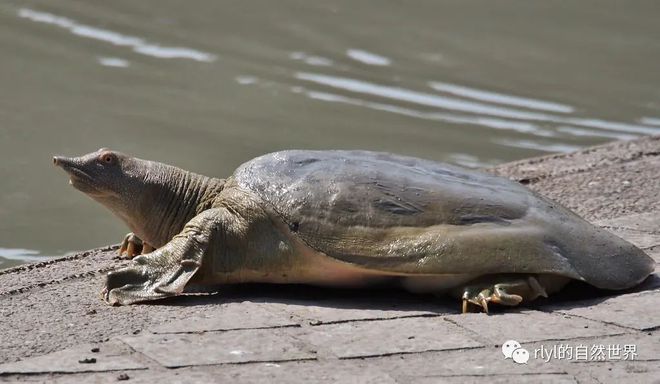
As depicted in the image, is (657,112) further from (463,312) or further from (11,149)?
(463,312)

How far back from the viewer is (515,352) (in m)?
3.79

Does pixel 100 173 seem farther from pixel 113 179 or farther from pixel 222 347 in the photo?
pixel 222 347

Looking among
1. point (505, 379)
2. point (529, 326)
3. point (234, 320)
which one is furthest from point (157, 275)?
point (505, 379)

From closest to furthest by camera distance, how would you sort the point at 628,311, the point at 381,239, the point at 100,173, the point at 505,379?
1. the point at 505,379
2. the point at 628,311
3. the point at 381,239
4. the point at 100,173

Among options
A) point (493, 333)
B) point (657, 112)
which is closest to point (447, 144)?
point (657, 112)

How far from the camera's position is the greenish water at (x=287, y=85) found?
7973 mm

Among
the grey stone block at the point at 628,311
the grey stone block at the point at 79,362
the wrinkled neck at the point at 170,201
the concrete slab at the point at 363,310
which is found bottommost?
the grey stone block at the point at 79,362

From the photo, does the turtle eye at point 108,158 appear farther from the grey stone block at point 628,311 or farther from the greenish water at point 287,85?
the grey stone block at point 628,311

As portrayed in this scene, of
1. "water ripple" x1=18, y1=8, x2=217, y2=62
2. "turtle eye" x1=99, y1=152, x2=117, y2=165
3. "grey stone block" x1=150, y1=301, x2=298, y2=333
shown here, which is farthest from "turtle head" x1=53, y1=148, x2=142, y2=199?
"water ripple" x1=18, y1=8, x2=217, y2=62

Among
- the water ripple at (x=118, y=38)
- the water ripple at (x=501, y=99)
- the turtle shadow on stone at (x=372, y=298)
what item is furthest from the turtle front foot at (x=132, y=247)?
the water ripple at (x=118, y=38)

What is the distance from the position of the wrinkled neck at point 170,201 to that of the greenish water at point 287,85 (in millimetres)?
1595

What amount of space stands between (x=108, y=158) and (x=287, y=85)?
16.1 ft

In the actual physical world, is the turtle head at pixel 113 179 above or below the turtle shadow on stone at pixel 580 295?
above

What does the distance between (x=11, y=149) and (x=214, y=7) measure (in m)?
4.51
